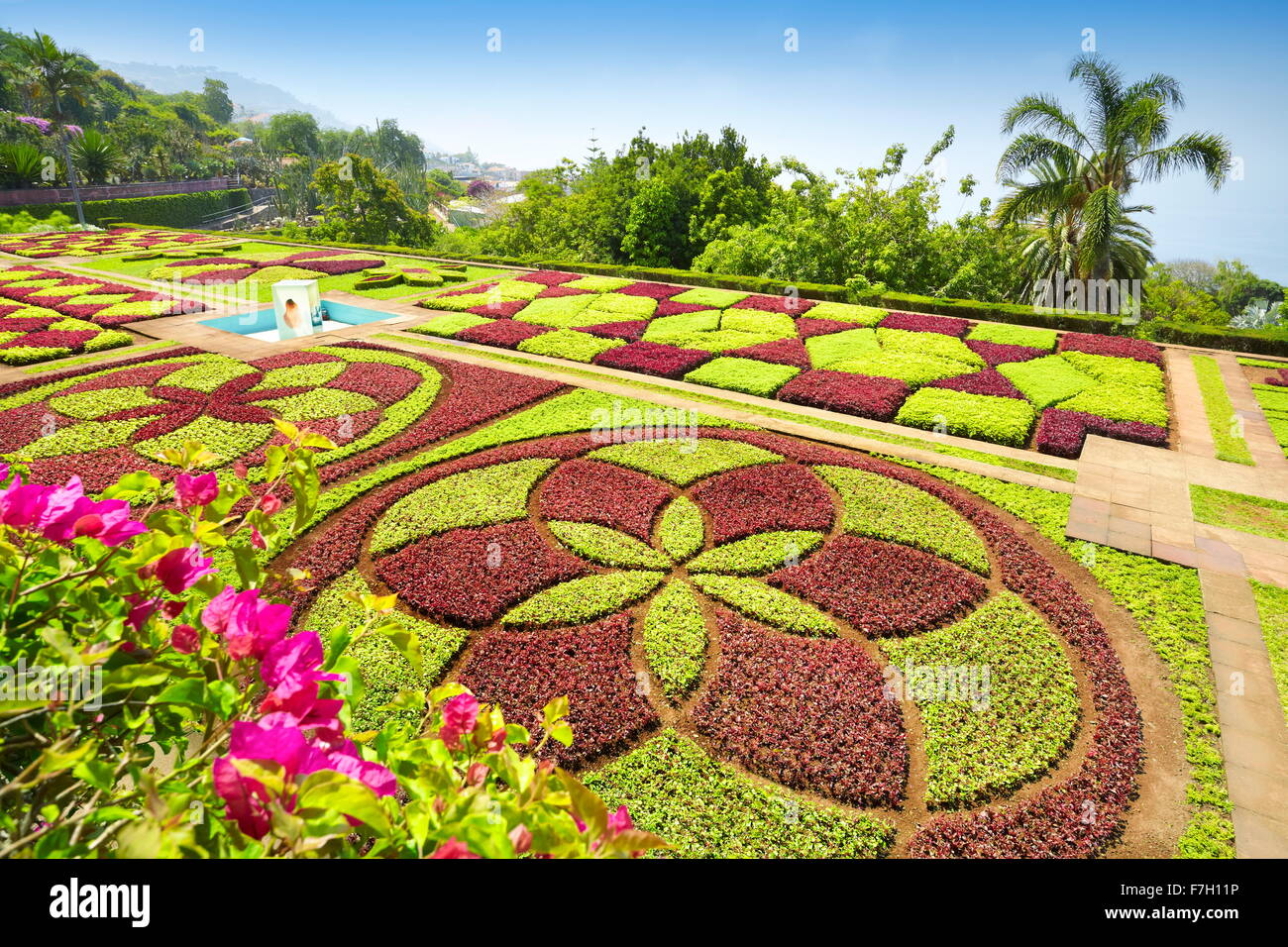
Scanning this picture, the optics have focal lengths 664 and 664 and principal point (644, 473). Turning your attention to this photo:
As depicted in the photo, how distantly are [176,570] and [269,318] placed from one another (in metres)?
20.9

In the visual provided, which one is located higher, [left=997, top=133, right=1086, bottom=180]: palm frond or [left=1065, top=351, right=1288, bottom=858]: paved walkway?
[left=997, top=133, right=1086, bottom=180]: palm frond

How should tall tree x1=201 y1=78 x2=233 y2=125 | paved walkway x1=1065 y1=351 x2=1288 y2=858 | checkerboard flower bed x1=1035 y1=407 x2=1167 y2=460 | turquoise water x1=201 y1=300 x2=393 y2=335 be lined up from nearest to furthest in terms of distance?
paved walkway x1=1065 y1=351 x2=1288 y2=858 < checkerboard flower bed x1=1035 y1=407 x2=1167 y2=460 < turquoise water x1=201 y1=300 x2=393 y2=335 < tall tree x1=201 y1=78 x2=233 y2=125

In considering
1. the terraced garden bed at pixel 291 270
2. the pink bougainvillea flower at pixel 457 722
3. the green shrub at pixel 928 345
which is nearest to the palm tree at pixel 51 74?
the terraced garden bed at pixel 291 270

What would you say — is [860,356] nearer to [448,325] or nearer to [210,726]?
[448,325]

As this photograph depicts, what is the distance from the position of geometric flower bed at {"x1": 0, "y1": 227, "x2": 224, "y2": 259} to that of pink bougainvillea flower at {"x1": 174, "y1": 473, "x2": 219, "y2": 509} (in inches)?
1456

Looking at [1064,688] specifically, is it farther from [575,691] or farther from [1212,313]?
[1212,313]

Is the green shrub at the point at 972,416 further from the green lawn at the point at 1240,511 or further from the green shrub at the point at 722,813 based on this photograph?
the green shrub at the point at 722,813

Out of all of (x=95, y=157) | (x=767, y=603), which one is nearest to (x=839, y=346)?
(x=767, y=603)

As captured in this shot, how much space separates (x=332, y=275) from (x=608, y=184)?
1793 centimetres

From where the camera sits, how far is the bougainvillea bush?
3.47 feet

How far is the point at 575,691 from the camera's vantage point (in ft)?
19.0

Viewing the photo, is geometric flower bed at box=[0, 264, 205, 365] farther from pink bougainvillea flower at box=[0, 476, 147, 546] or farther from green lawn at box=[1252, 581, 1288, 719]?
green lawn at box=[1252, 581, 1288, 719]

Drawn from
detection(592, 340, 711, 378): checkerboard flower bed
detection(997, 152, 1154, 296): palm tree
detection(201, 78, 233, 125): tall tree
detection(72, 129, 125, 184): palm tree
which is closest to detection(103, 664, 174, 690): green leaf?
detection(592, 340, 711, 378): checkerboard flower bed
